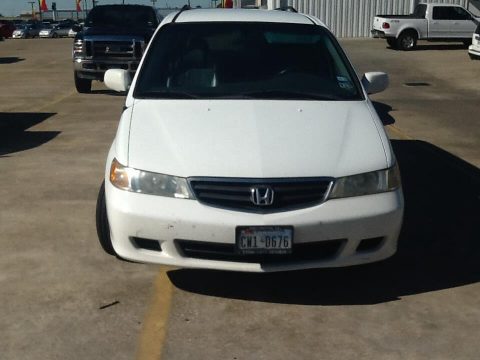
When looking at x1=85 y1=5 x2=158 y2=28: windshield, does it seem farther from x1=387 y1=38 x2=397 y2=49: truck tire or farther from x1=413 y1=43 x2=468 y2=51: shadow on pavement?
x1=413 y1=43 x2=468 y2=51: shadow on pavement

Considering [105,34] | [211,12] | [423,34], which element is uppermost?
[211,12]

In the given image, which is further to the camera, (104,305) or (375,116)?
(375,116)

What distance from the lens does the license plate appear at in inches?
161

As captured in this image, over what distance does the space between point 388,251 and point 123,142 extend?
1.78 meters

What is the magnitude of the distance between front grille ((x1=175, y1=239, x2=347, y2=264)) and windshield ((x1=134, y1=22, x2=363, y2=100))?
134cm

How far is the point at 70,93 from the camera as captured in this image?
1545 centimetres

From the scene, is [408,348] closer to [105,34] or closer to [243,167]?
[243,167]

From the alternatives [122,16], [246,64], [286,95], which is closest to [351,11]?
→ [122,16]

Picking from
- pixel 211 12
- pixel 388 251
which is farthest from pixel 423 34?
pixel 388 251

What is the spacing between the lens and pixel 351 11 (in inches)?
1474

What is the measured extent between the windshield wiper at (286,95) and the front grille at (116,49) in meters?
9.94

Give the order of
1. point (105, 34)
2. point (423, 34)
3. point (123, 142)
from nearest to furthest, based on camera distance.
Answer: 1. point (123, 142)
2. point (105, 34)
3. point (423, 34)

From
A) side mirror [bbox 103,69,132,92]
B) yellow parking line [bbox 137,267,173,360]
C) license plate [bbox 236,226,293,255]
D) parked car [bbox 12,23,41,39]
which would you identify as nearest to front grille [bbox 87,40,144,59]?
side mirror [bbox 103,69,132,92]

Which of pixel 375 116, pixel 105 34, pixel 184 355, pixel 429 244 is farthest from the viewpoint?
pixel 105 34
